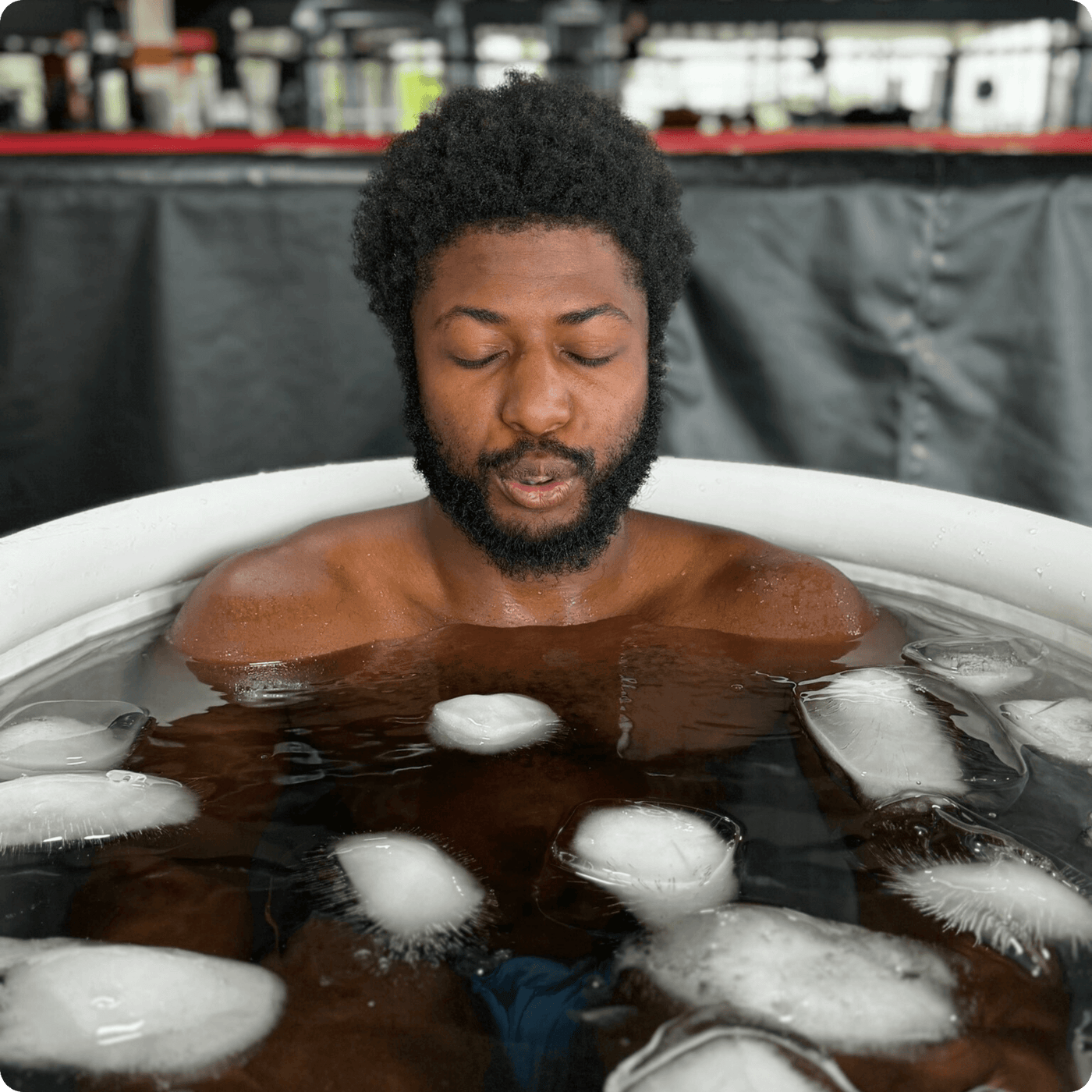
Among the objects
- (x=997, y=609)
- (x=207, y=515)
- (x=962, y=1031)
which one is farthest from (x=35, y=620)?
(x=997, y=609)

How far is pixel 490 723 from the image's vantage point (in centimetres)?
107

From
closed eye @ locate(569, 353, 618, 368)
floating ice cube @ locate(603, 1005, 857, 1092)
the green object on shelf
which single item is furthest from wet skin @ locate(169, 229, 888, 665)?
the green object on shelf

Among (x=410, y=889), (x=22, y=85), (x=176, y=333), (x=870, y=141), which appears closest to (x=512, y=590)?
(x=410, y=889)

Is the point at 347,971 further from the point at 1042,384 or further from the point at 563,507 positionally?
the point at 1042,384

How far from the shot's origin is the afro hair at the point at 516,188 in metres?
1.21

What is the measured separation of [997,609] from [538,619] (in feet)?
1.90

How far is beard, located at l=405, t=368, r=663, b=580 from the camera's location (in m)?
1.21

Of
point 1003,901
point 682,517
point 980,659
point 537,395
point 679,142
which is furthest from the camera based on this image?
point 679,142

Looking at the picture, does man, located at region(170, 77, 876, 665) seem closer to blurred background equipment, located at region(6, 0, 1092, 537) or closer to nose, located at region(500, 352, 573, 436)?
nose, located at region(500, 352, 573, 436)

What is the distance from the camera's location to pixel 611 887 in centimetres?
83

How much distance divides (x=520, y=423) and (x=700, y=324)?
3.44 ft

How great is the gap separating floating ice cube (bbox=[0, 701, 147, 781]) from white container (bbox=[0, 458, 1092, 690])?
0.16 metres

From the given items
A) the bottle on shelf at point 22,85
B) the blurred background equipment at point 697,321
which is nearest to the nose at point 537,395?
the blurred background equipment at point 697,321

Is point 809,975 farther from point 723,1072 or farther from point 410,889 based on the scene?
point 410,889
